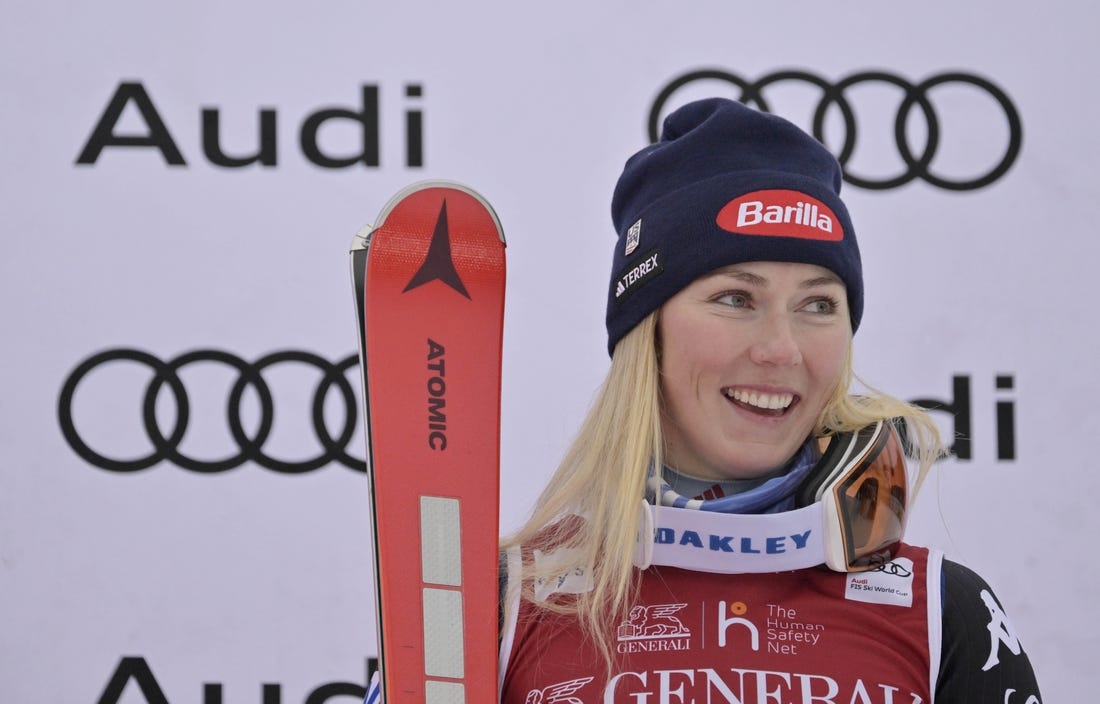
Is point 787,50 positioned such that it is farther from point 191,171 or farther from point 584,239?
point 191,171

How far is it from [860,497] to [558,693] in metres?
0.42

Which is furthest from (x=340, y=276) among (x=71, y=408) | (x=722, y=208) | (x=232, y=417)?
(x=722, y=208)

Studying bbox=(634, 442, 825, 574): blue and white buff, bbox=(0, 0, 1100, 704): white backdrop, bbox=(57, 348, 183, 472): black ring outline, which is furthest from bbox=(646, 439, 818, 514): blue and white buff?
bbox=(57, 348, 183, 472): black ring outline

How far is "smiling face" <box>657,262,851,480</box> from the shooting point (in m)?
1.37

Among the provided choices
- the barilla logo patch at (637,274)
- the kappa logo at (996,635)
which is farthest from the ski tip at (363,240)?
the kappa logo at (996,635)

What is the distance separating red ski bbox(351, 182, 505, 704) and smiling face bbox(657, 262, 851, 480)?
0.24m

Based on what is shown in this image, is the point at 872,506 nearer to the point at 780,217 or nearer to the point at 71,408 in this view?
the point at 780,217

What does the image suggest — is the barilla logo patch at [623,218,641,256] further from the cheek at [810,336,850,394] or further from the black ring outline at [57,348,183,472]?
the black ring outline at [57,348,183,472]

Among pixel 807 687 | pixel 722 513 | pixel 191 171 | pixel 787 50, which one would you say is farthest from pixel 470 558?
pixel 787 50

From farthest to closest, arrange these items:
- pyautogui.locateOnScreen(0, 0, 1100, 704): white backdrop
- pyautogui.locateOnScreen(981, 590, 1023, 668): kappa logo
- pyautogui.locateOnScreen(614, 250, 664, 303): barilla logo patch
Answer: pyautogui.locateOnScreen(0, 0, 1100, 704): white backdrop < pyautogui.locateOnScreen(614, 250, 664, 303): barilla logo patch < pyautogui.locateOnScreen(981, 590, 1023, 668): kappa logo

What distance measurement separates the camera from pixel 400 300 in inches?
54.5

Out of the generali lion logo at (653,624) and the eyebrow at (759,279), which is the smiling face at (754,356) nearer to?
the eyebrow at (759,279)

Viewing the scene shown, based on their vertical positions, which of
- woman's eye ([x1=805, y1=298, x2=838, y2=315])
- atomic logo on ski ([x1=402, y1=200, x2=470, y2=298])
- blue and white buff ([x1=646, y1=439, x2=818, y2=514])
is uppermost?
atomic logo on ski ([x1=402, y1=200, x2=470, y2=298])

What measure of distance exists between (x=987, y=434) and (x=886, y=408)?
0.94 m
